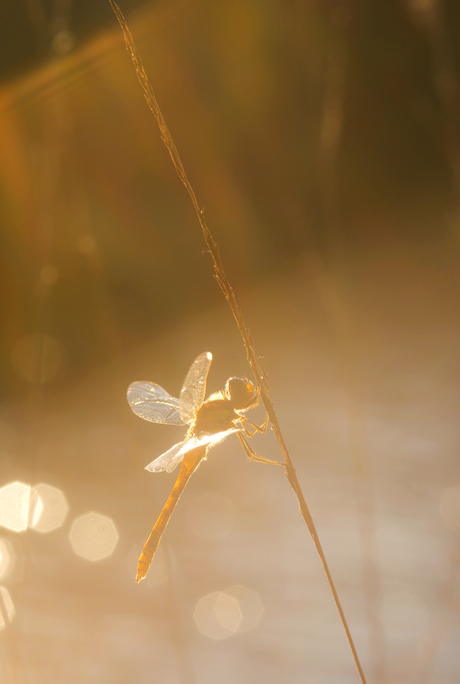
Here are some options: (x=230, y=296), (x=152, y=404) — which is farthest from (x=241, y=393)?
(x=230, y=296)

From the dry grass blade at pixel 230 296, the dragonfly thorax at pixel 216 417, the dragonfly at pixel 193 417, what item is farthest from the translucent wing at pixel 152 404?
the dry grass blade at pixel 230 296

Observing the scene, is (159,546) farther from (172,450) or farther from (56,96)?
(56,96)

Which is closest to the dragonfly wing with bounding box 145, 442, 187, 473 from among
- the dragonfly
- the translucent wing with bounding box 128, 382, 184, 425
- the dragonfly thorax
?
the dragonfly

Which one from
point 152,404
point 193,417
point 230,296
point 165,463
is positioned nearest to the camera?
point 230,296

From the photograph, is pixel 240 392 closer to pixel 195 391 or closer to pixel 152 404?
pixel 195 391

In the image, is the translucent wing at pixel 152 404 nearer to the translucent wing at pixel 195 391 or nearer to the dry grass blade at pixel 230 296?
the translucent wing at pixel 195 391

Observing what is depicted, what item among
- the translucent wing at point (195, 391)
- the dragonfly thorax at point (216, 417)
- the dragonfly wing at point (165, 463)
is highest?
the translucent wing at point (195, 391)
